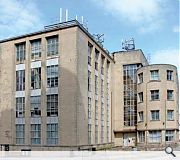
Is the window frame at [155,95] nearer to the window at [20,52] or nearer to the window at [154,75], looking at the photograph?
the window at [154,75]

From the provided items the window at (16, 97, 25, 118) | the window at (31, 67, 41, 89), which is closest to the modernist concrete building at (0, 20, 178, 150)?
the window at (16, 97, 25, 118)

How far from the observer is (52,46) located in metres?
31.4

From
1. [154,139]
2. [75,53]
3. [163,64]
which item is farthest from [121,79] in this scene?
[75,53]

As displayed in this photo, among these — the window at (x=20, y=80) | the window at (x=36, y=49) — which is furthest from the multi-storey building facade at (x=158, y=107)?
the window at (x=20, y=80)

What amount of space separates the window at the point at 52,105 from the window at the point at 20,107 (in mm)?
3262

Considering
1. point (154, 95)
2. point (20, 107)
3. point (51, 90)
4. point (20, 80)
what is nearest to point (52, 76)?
point (51, 90)

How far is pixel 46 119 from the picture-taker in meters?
30.0

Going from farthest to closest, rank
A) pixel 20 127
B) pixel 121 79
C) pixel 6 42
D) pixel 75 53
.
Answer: pixel 121 79 < pixel 6 42 < pixel 20 127 < pixel 75 53

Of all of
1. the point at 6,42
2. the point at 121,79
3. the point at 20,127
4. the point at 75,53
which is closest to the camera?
the point at 75,53

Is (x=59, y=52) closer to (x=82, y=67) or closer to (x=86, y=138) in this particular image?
(x=82, y=67)

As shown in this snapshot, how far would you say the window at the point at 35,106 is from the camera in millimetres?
30727

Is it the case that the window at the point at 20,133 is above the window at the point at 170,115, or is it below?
below

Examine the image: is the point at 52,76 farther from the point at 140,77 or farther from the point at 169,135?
the point at 169,135

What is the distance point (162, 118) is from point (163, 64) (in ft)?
20.0
